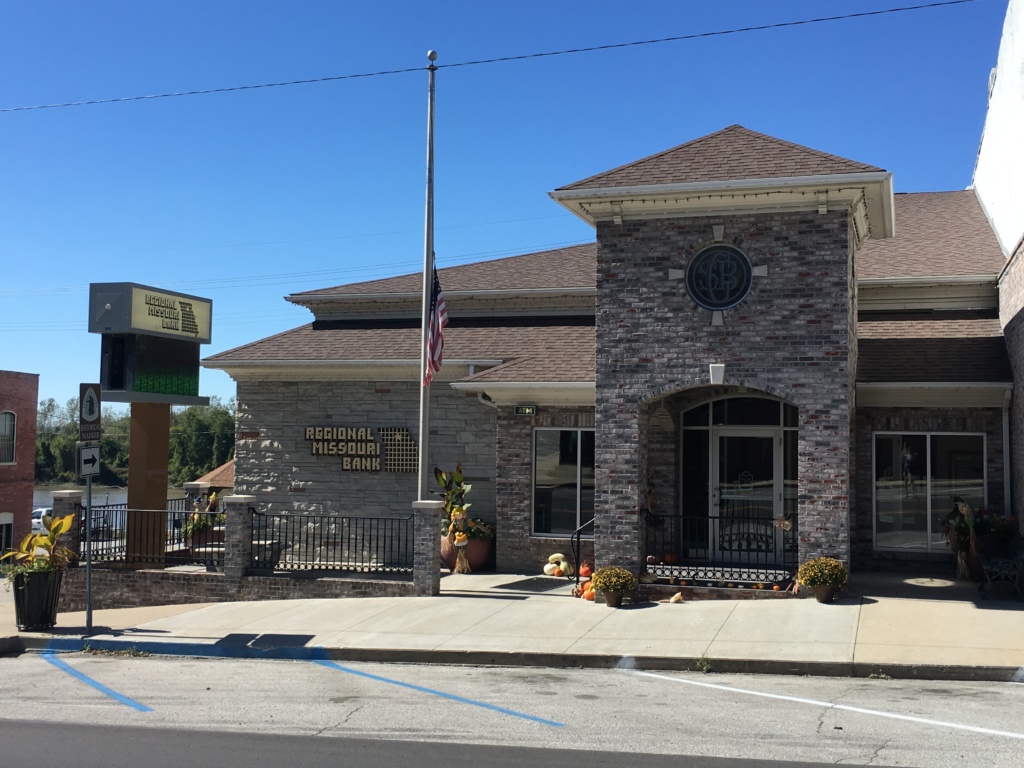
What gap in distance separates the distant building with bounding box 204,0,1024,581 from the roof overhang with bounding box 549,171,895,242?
0.03 meters

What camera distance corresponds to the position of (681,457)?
56.4 feet

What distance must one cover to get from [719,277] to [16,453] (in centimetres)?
2847

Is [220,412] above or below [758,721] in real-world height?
above

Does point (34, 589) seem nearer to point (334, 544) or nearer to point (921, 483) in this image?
point (334, 544)

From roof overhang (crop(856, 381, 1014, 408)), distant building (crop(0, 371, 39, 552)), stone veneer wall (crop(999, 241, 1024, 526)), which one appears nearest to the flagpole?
roof overhang (crop(856, 381, 1014, 408))

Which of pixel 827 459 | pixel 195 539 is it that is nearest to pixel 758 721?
pixel 827 459

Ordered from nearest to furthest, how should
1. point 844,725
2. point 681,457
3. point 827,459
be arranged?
1. point 844,725
2. point 827,459
3. point 681,457

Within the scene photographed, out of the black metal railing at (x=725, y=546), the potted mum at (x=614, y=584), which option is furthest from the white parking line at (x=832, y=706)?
the black metal railing at (x=725, y=546)

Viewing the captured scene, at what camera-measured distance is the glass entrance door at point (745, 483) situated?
1647 cm

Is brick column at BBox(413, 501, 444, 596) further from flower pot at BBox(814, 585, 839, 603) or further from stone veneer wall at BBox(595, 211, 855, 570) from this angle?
flower pot at BBox(814, 585, 839, 603)

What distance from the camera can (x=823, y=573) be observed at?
1363cm

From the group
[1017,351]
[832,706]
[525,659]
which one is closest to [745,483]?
[1017,351]

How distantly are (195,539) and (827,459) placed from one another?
1291 cm

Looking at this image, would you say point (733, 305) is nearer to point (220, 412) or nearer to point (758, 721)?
point (758, 721)
